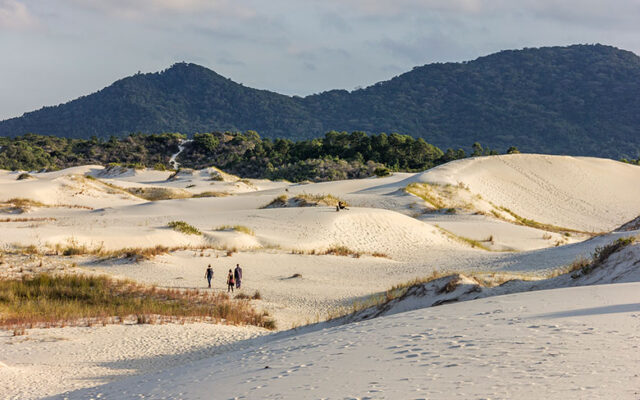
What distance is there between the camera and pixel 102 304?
682 inches

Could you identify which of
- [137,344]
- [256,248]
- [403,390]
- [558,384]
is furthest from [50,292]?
[558,384]

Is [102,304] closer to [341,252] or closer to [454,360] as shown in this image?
[454,360]

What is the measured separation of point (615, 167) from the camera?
212ft

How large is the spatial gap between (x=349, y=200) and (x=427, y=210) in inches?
264

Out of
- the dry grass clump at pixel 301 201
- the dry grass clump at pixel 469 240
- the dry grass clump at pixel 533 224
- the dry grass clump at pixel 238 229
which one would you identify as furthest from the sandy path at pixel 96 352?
the dry grass clump at pixel 533 224

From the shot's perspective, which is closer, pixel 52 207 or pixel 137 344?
pixel 137 344

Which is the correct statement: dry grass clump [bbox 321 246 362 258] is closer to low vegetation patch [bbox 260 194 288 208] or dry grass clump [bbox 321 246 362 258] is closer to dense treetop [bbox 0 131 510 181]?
low vegetation patch [bbox 260 194 288 208]

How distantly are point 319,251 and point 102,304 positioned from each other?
14.2 meters

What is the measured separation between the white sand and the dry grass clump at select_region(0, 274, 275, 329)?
3.26ft

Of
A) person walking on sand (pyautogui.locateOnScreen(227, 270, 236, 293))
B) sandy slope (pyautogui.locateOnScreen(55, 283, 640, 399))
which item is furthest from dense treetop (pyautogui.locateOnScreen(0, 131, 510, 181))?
sandy slope (pyautogui.locateOnScreen(55, 283, 640, 399))

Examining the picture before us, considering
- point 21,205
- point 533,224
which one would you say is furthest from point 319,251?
point 21,205

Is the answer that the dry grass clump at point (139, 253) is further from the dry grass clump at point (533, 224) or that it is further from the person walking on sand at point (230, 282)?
the dry grass clump at point (533, 224)

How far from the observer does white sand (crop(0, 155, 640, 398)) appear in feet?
26.5

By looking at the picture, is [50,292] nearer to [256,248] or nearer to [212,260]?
[212,260]
